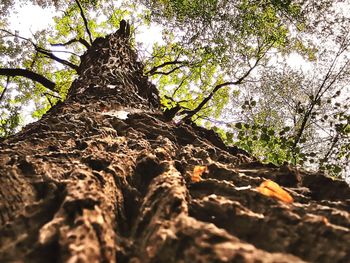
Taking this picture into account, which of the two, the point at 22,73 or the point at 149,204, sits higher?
the point at 22,73

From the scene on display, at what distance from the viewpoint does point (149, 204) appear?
1.92 m

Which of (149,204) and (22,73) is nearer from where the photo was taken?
(149,204)

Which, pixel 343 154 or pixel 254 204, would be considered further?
pixel 343 154

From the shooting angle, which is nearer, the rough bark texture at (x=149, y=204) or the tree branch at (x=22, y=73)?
the rough bark texture at (x=149, y=204)

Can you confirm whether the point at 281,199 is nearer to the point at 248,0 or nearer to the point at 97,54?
the point at 97,54

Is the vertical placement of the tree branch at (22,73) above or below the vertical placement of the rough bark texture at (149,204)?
above

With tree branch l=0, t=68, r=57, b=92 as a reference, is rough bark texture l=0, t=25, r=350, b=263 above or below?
below

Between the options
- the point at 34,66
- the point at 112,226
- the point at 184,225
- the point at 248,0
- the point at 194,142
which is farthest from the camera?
the point at 34,66

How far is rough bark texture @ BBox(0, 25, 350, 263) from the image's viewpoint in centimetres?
146

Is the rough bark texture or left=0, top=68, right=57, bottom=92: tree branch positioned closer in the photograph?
the rough bark texture

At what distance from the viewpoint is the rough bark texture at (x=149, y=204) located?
146cm

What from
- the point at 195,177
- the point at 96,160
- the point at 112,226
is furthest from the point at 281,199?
the point at 96,160

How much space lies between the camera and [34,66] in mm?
14727

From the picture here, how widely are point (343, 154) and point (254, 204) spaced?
732 cm
